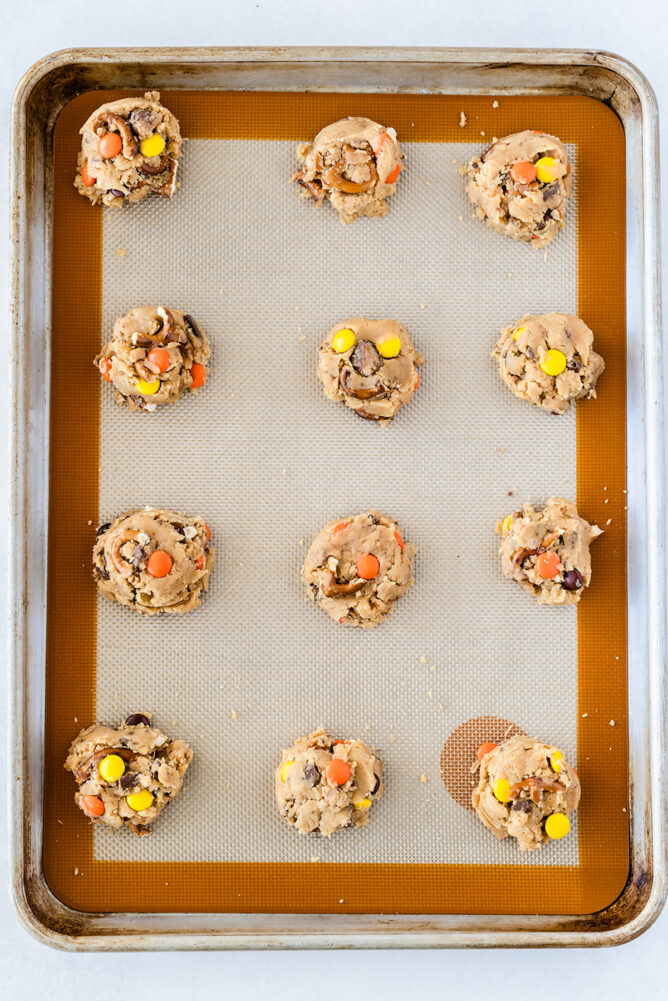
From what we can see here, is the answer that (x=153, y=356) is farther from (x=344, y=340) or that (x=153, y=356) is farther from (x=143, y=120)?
(x=143, y=120)

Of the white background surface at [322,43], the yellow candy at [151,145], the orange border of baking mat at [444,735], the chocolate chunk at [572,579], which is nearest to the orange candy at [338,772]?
the orange border of baking mat at [444,735]

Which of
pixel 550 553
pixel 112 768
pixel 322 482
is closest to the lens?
pixel 112 768

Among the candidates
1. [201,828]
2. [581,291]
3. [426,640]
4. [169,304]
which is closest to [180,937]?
[201,828]

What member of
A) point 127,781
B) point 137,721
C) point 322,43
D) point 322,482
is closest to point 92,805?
point 127,781

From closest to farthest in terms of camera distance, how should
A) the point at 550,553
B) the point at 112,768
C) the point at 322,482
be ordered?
1. the point at 112,768
2. the point at 550,553
3. the point at 322,482

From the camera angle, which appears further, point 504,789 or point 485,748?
point 485,748

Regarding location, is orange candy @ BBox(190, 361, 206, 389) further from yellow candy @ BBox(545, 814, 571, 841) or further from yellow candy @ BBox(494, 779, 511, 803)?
yellow candy @ BBox(545, 814, 571, 841)

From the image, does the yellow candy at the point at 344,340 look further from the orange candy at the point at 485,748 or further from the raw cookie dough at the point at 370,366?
the orange candy at the point at 485,748
